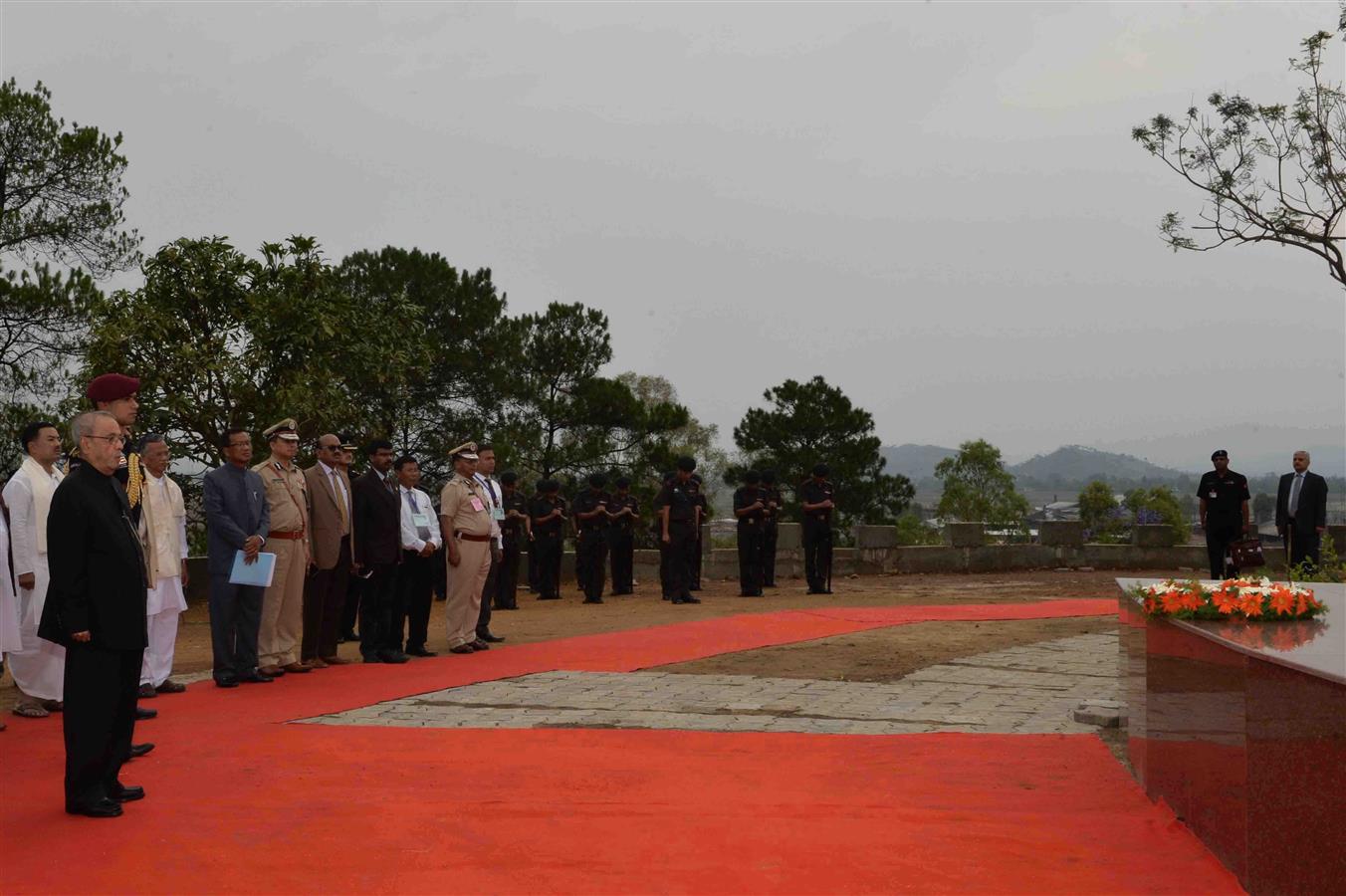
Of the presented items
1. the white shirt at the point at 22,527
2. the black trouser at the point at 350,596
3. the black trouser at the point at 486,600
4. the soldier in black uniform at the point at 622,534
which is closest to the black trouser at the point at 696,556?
the soldier in black uniform at the point at 622,534

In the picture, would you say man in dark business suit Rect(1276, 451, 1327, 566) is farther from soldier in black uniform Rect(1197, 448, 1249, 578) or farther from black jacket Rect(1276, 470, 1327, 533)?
soldier in black uniform Rect(1197, 448, 1249, 578)

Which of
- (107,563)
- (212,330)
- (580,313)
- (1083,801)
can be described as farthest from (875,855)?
(580,313)

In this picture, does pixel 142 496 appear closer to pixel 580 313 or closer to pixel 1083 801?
pixel 1083 801

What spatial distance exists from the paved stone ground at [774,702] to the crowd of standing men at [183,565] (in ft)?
5.32

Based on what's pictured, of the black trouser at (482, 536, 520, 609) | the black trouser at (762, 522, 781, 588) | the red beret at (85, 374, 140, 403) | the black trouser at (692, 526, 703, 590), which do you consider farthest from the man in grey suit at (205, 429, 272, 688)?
the black trouser at (762, 522, 781, 588)

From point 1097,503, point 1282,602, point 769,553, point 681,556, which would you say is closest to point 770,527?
point 769,553

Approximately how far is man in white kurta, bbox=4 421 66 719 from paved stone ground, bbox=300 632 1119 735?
73.6 inches

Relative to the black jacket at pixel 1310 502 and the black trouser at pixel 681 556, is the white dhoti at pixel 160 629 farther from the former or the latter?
the black jacket at pixel 1310 502

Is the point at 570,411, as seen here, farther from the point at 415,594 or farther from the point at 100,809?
the point at 100,809

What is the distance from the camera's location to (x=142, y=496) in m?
7.52

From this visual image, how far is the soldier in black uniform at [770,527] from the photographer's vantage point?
17045 mm

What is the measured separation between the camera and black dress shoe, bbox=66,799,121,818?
16.1ft

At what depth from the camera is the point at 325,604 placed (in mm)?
9555

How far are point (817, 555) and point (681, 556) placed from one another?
6.41 ft
